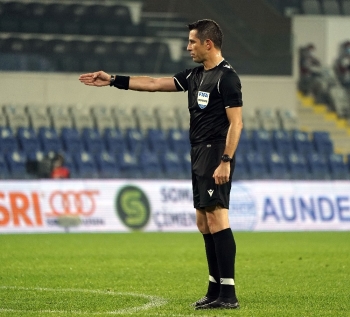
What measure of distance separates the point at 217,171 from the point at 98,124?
1754cm

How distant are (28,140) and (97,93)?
332 cm

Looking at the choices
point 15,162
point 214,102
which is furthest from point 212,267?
point 15,162

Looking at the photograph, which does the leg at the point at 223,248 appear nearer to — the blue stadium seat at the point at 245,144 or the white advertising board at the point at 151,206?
the white advertising board at the point at 151,206

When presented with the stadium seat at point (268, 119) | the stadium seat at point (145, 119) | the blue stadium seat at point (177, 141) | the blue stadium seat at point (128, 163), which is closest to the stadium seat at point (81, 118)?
the stadium seat at point (145, 119)

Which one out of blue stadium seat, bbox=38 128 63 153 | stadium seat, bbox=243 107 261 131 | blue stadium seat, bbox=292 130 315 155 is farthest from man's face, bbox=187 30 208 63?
blue stadium seat, bbox=292 130 315 155

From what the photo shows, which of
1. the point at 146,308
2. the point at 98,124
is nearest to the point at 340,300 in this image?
the point at 146,308

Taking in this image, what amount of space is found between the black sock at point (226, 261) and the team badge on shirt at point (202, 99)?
3.26 ft

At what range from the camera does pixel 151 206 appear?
19.3m

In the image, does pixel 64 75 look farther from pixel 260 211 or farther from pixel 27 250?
pixel 27 250

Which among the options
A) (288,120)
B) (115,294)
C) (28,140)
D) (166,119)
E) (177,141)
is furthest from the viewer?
(288,120)

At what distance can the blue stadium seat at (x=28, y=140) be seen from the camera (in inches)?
884

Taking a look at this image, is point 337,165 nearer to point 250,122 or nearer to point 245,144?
point 245,144

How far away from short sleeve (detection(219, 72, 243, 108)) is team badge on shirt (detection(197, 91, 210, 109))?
0.44ft

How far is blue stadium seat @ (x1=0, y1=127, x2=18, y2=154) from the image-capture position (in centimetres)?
2200
